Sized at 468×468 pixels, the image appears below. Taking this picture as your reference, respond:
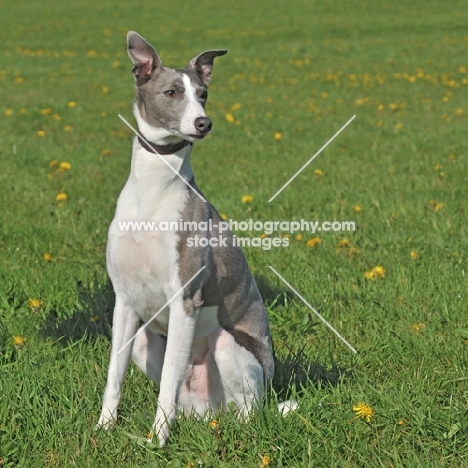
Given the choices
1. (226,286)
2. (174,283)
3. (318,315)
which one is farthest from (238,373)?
(318,315)

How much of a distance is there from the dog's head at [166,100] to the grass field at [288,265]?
1.34m

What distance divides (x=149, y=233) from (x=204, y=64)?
100 centimetres

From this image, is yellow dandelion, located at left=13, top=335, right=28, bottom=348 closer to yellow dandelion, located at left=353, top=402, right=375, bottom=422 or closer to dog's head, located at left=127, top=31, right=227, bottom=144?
dog's head, located at left=127, top=31, right=227, bottom=144

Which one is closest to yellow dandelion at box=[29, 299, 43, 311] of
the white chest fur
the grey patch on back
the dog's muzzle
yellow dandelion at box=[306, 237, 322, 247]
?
the white chest fur

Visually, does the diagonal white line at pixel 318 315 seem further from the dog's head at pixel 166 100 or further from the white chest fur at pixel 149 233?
the dog's head at pixel 166 100

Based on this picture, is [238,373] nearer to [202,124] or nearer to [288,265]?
[202,124]

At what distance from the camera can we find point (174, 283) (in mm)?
3670

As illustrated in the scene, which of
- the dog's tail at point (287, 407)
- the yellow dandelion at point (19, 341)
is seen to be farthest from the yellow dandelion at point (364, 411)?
the yellow dandelion at point (19, 341)

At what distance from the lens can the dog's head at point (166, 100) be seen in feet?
11.8

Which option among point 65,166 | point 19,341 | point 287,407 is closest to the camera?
point 287,407

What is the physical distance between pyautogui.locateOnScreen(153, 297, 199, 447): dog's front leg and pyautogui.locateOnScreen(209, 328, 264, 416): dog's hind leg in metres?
0.23

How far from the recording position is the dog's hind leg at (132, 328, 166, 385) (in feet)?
12.9

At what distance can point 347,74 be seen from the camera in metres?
16.8

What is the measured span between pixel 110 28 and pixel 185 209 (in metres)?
24.2
